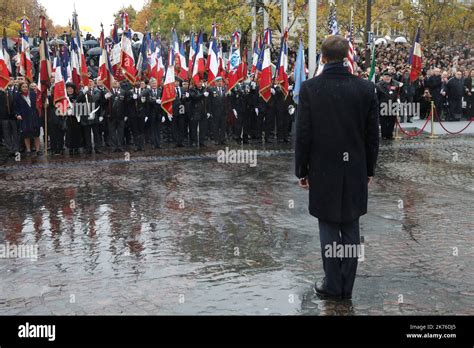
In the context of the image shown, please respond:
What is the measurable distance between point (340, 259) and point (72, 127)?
13.0 meters

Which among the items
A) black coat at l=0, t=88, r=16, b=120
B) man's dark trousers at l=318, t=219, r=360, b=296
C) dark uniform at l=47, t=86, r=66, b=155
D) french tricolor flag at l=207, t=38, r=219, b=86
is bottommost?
man's dark trousers at l=318, t=219, r=360, b=296

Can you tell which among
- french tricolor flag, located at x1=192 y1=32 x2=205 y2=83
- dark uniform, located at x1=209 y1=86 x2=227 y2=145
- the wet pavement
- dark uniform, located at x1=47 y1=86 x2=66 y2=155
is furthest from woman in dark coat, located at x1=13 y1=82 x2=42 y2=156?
dark uniform, located at x1=209 y1=86 x2=227 y2=145

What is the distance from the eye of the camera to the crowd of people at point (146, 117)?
17.4 metres

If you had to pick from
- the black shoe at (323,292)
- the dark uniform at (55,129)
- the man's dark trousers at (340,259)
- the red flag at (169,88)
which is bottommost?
the black shoe at (323,292)

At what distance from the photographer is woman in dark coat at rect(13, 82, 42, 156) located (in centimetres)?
1717

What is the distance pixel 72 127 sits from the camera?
17.6 meters

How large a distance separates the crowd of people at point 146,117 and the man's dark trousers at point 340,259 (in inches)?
496

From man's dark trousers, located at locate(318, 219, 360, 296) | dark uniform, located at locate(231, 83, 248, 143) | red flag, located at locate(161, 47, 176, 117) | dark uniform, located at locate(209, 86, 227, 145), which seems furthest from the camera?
dark uniform, located at locate(231, 83, 248, 143)

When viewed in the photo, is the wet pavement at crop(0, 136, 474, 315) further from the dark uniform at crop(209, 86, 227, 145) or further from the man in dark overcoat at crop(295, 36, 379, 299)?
the dark uniform at crop(209, 86, 227, 145)

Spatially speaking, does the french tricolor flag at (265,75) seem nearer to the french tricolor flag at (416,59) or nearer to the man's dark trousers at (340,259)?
the french tricolor flag at (416,59)

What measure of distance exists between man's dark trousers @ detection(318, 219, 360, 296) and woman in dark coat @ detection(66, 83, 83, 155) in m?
12.7

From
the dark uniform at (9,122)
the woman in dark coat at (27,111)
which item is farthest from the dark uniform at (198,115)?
A: the dark uniform at (9,122)

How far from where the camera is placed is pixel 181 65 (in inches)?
781
